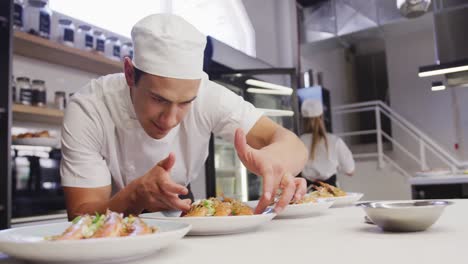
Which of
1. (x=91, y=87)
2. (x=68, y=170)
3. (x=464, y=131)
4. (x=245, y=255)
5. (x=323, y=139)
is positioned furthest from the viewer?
(x=464, y=131)

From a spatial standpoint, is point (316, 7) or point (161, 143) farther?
point (316, 7)

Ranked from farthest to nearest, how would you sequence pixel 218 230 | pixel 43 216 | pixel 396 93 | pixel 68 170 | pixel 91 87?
pixel 396 93 < pixel 43 216 < pixel 91 87 < pixel 68 170 < pixel 218 230

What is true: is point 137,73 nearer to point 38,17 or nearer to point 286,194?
point 286,194

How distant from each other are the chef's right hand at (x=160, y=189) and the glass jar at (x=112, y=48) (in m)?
2.10

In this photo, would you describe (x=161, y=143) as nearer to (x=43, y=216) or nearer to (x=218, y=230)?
(x=218, y=230)

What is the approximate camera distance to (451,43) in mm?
3852

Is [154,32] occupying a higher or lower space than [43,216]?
higher

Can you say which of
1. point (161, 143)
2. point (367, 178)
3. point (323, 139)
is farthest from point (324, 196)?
point (367, 178)

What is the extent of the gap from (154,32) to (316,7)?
16.2ft

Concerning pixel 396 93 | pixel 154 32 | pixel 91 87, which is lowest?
pixel 91 87

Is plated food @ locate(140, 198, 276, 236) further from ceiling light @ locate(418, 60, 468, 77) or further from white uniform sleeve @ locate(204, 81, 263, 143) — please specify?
ceiling light @ locate(418, 60, 468, 77)

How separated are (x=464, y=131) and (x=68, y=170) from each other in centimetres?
658

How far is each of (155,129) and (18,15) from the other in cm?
145

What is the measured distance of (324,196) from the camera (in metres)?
1.32
